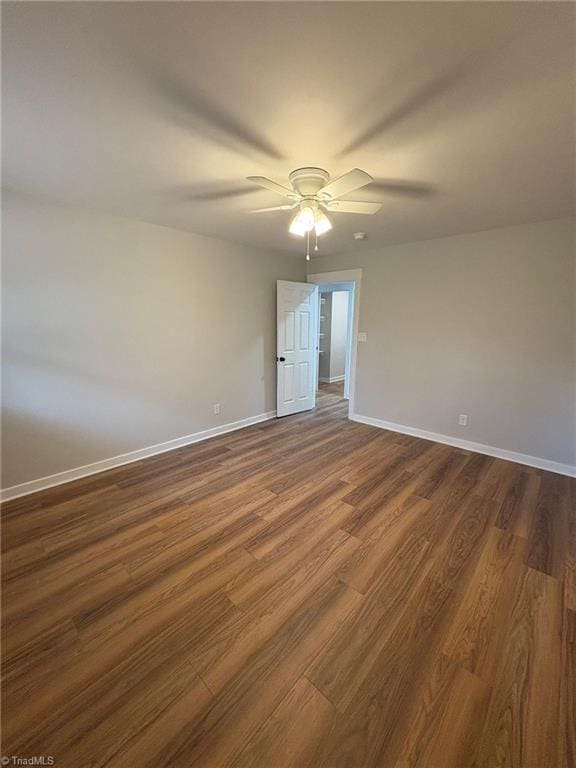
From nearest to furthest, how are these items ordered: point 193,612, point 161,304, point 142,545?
point 193,612
point 142,545
point 161,304

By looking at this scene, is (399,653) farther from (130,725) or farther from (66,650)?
(66,650)

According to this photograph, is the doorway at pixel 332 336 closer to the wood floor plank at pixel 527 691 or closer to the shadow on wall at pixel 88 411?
the shadow on wall at pixel 88 411

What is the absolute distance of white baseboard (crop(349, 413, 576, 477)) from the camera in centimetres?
302

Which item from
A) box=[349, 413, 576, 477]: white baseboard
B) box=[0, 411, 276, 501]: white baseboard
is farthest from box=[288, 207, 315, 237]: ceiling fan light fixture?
box=[349, 413, 576, 477]: white baseboard

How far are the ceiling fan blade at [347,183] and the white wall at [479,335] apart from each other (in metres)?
2.22

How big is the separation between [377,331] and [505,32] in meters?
3.20

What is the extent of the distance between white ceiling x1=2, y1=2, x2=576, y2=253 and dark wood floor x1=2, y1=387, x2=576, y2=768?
240cm

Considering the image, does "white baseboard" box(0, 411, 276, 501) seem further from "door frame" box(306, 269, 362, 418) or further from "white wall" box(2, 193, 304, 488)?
"door frame" box(306, 269, 362, 418)

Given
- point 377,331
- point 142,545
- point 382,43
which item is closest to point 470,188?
point 382,43

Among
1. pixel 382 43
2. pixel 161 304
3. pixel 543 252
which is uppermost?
pixel 382 43

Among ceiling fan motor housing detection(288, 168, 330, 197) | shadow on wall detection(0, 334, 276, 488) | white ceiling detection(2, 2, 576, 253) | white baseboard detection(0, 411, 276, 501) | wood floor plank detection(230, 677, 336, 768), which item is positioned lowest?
wood floor plank detection(230, 677, 336, 768)

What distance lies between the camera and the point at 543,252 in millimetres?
2887

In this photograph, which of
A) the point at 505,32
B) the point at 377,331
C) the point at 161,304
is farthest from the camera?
the point at 377,331

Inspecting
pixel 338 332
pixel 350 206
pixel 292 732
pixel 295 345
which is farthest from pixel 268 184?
pixel 338 332
